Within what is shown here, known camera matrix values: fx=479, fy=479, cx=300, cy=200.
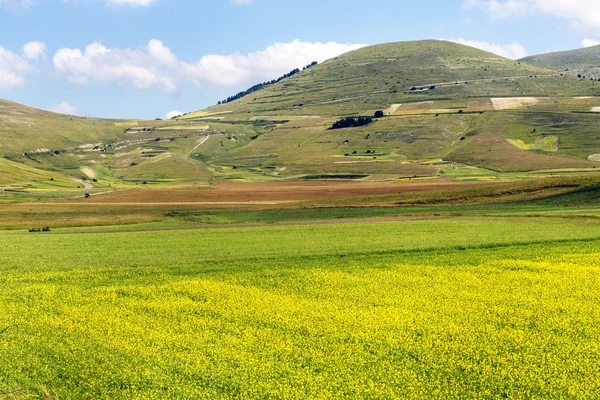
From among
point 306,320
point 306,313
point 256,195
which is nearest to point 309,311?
point 306,313

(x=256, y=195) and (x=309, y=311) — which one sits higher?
(x=256, y=195)

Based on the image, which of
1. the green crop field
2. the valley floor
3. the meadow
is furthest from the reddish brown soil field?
the meadow

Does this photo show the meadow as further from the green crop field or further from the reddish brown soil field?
the reddish brown soil field

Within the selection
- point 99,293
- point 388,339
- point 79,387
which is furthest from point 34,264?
point 388,339

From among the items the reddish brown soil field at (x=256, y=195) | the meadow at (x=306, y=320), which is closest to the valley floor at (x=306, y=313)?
the meadow at (x=306, y=320)

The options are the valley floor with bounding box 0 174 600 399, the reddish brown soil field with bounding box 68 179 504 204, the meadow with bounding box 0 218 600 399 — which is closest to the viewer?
the meadow with bounding box 0 218 600 399

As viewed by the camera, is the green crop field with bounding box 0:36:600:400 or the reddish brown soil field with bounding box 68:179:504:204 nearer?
the green crop field with bounding box 0:36:600:400

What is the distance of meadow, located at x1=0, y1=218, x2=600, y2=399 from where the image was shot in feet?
66.8

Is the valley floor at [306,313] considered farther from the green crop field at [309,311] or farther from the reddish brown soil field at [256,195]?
the reddish brown soil field at [256,195]

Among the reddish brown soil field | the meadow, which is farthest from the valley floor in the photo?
the reddish brown soil field

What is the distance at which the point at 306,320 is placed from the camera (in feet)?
89.1

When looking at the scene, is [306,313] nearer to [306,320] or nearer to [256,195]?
[306,320]

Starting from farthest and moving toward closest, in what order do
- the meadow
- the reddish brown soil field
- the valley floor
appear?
1. the reddish brown soil field
2. the valley floor
3. the meadow

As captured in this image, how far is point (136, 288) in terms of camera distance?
33.4 metres
